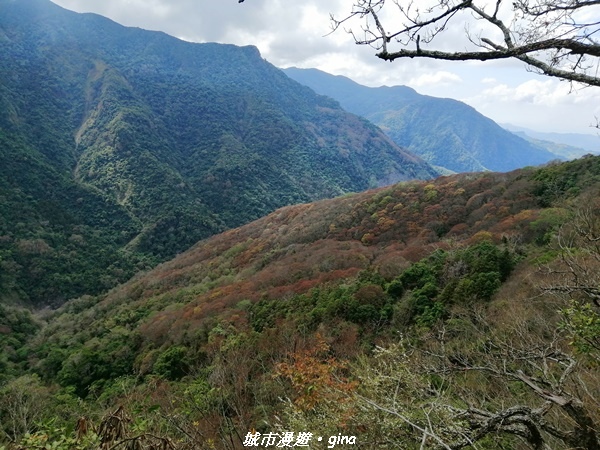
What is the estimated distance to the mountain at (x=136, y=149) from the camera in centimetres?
5750

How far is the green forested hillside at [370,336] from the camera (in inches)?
158

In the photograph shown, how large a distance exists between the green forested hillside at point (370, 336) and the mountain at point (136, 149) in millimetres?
23957

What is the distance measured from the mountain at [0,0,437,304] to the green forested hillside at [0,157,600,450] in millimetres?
23957

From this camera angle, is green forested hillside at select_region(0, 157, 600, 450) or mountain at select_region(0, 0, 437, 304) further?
mountain at select_region(0, 0, 437, 304)

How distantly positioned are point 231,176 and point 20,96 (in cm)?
6108

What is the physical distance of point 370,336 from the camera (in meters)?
13.4

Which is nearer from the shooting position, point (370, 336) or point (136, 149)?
point (370, 336)

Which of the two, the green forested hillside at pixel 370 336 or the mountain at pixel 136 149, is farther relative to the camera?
the mountain at pixel 136 149

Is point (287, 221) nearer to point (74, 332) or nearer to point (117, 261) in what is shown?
point (74, 332)

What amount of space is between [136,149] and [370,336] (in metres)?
94.2

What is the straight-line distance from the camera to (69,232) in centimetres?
5988

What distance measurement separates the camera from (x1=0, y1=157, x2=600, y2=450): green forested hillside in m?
4.02

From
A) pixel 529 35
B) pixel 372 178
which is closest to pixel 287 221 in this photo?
pixel 529 35

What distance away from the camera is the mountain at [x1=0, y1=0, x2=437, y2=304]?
5750 cm
